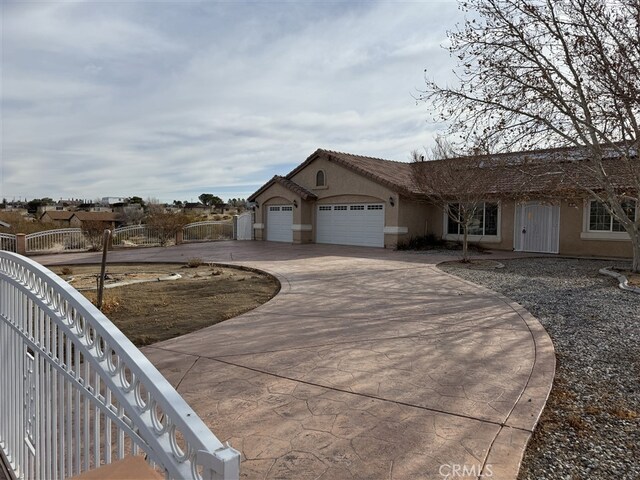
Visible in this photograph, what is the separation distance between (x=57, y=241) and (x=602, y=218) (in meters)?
24.2

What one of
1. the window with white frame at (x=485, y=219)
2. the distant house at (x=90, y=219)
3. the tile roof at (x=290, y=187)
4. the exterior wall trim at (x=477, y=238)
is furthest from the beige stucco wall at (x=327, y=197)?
the distant house at (x=90, y=219)

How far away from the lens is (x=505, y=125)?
12.1 metres

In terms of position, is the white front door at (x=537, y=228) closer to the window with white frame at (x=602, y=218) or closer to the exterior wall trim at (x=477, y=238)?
the exterior wall trim at (x=477, y=238)

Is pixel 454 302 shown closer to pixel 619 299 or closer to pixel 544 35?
pixel 619 299

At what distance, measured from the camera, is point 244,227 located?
93.0 feet

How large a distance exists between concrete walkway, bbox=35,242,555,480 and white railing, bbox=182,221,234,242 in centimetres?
1875

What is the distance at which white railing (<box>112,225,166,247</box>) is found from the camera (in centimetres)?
2280

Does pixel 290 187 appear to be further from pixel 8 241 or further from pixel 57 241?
pixel 8 241

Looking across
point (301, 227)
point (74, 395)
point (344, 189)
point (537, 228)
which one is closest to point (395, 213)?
point (344, 189)

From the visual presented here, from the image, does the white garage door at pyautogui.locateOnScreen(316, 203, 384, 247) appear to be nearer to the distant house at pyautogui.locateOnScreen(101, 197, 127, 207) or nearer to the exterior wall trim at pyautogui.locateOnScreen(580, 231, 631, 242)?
the exterior wall trim at pyautogui.locateOnScreen(580, 231, 631, 242)

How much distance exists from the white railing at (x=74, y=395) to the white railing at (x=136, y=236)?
67.1 ft

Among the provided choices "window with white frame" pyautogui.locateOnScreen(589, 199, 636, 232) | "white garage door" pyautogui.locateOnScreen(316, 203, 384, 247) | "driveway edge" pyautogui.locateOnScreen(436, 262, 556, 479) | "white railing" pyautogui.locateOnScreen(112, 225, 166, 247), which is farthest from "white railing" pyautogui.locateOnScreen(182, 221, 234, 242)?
"driveway edge" pyautogui.locateOnScreen(436, 262, 556, 479)

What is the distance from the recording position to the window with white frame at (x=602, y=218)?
17.4 m

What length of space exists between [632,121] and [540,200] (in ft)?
27.1
